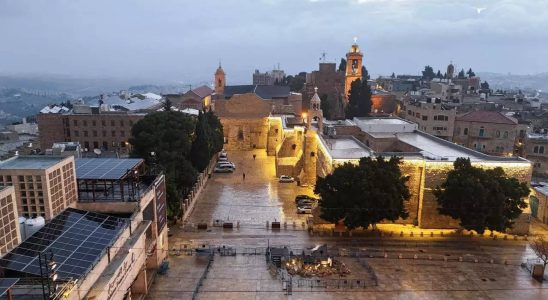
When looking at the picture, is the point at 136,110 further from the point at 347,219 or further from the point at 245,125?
the point at 347,219

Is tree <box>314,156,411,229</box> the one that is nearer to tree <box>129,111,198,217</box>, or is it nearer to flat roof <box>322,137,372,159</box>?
flat roof <box>322,137,372,159</box>

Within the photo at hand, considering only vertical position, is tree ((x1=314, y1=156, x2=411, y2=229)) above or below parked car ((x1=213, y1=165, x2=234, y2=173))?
above

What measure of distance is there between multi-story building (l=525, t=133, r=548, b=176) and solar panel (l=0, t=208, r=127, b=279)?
168 ft

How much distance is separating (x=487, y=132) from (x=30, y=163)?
54605 mm

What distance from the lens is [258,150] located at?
210ft

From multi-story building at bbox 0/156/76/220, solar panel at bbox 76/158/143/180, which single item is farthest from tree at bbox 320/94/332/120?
multi-story building at bbox 0/156/76/220

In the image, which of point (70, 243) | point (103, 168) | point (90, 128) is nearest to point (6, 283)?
point (70, 243)

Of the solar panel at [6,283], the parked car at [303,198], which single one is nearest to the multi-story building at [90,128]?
the parked car at [303,198]

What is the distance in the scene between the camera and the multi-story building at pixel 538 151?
51844 millimetres

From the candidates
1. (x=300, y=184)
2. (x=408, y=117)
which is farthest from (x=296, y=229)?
(x=408, y=117)

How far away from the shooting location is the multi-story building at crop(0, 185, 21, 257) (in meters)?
17.1

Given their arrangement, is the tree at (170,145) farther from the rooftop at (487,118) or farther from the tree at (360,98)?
the rooftop at (487,118)

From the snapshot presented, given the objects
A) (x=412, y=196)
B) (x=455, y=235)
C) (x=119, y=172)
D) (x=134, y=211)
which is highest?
(x=119, y=172)

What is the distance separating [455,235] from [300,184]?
57.7ft
